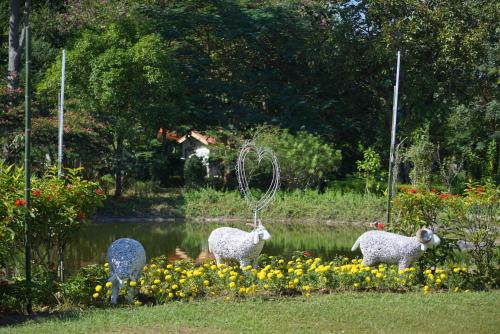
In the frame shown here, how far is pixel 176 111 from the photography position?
24.8 meters

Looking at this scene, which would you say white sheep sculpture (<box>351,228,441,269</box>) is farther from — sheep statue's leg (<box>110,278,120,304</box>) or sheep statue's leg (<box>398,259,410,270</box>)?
sheep statue's leg (<box>110,278,120,304</box>)

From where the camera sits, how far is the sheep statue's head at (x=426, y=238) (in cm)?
1055

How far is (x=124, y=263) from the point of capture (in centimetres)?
942

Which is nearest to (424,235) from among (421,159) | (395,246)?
(395,246)

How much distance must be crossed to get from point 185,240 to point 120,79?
7186mm

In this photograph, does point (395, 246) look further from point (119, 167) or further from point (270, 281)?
point (119, 167)

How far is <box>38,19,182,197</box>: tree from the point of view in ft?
75.4

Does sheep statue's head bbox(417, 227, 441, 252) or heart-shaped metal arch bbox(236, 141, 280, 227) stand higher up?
heart-shaped metal arch bbox(236, 141, 280, 227)

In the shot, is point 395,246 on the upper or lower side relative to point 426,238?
lower

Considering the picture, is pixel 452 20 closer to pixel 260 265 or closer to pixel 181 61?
pixel 181 61

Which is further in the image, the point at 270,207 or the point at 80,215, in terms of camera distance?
the point at 270,207

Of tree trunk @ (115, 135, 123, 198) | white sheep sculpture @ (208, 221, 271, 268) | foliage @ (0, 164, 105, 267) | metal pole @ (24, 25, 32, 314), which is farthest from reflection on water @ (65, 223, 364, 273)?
metal pole @ (24, 25, 32, 314)

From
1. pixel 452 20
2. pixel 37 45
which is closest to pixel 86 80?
pixel 37 45

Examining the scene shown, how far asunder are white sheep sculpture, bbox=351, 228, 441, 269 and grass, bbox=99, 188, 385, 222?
11.2m
